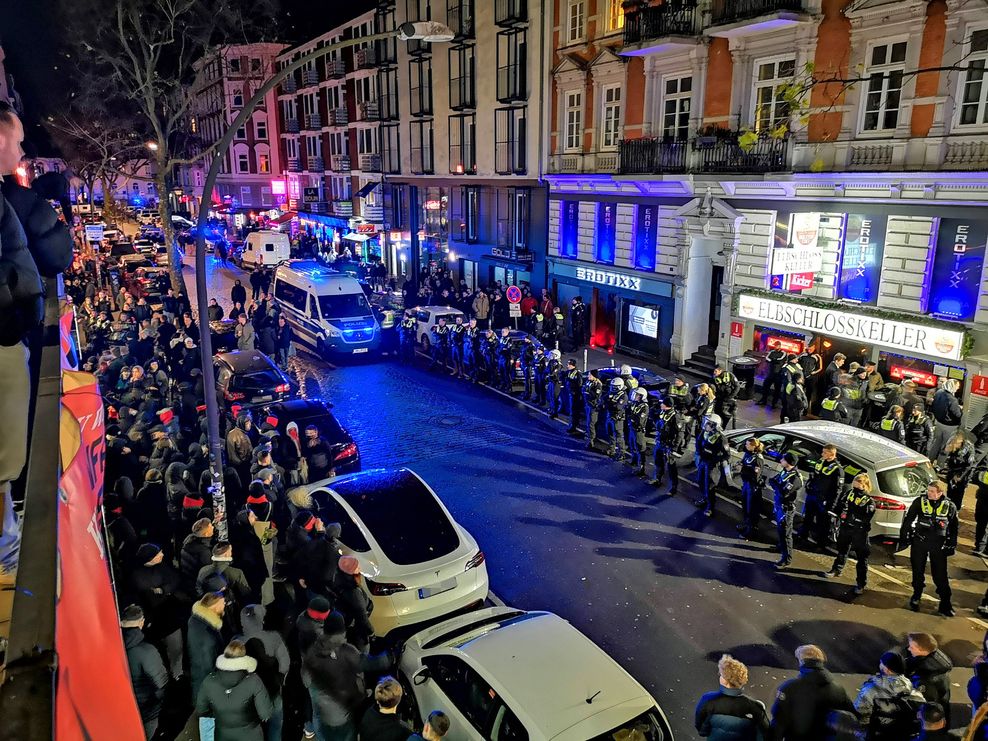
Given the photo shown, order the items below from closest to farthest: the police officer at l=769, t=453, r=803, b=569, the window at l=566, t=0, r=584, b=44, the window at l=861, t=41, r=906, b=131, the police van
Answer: the police officer at l=769, t=453, r=803, b=569 → the window at l=861, t=41, r=906, b=131 → the police van → the window at l=566, t=0, r=584, b=44

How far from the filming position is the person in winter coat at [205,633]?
20.8 feet

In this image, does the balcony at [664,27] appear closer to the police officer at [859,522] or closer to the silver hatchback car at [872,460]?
the silver hatchback car at [872,460]

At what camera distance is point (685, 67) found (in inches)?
774

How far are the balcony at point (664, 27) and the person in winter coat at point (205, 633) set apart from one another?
59.9 feet

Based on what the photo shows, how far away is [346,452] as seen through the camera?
1254cm

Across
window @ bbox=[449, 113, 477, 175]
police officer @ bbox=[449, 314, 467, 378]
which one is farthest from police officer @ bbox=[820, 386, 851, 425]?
window @ bbox=[449, 113, 477, 175]

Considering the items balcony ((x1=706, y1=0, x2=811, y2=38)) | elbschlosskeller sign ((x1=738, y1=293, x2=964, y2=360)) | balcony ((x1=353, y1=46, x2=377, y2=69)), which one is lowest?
elbschlosskeller sign ((x1=738, y1=293, x2=964, y2=360))

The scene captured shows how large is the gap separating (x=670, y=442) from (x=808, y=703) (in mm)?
7081

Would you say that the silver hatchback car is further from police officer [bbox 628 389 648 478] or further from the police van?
the police van

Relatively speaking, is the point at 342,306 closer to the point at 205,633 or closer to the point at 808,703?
the point at 205,633

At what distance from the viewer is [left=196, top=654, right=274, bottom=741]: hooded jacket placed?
5.62m

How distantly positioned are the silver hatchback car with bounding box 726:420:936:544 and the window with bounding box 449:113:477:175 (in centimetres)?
2268

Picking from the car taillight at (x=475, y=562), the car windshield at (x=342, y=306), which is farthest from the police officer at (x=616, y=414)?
the car windshield at (x=342, y=306)

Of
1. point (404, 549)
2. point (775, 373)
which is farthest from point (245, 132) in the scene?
point (404, 549)
